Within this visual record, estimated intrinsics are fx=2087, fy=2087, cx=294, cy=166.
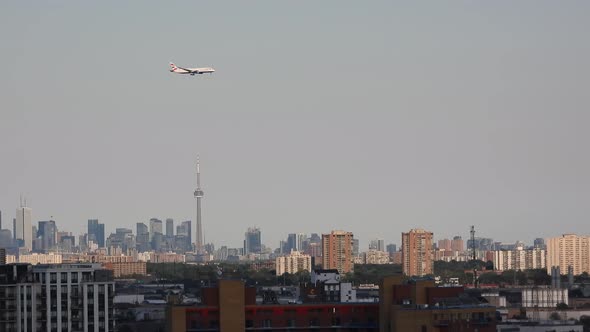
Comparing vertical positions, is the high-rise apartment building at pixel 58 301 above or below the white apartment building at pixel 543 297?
above

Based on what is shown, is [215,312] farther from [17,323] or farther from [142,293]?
[142,293]

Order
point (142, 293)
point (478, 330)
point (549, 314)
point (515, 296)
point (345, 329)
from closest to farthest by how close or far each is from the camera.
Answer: point (478, 330), point (345, 329), point (549, 314), point (515, 296), point (142, 293)

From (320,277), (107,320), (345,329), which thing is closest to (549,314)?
(320,277)

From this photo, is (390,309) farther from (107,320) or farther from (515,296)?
(515,296)

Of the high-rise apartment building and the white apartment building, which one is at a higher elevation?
the high-rise apartment building

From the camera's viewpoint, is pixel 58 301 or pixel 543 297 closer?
pixel 58 301

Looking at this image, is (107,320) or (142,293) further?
(142,293)

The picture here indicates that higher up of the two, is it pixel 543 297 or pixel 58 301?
pixel 58 301

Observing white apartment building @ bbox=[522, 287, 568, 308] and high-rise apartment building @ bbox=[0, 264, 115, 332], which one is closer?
high-rise apartment building @ bbox=[0, 264, 115, 332]

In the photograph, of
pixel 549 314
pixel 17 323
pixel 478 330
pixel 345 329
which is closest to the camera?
pixel 17 323

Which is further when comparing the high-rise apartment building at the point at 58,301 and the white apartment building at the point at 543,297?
the white apartment building at the point at 543,297
